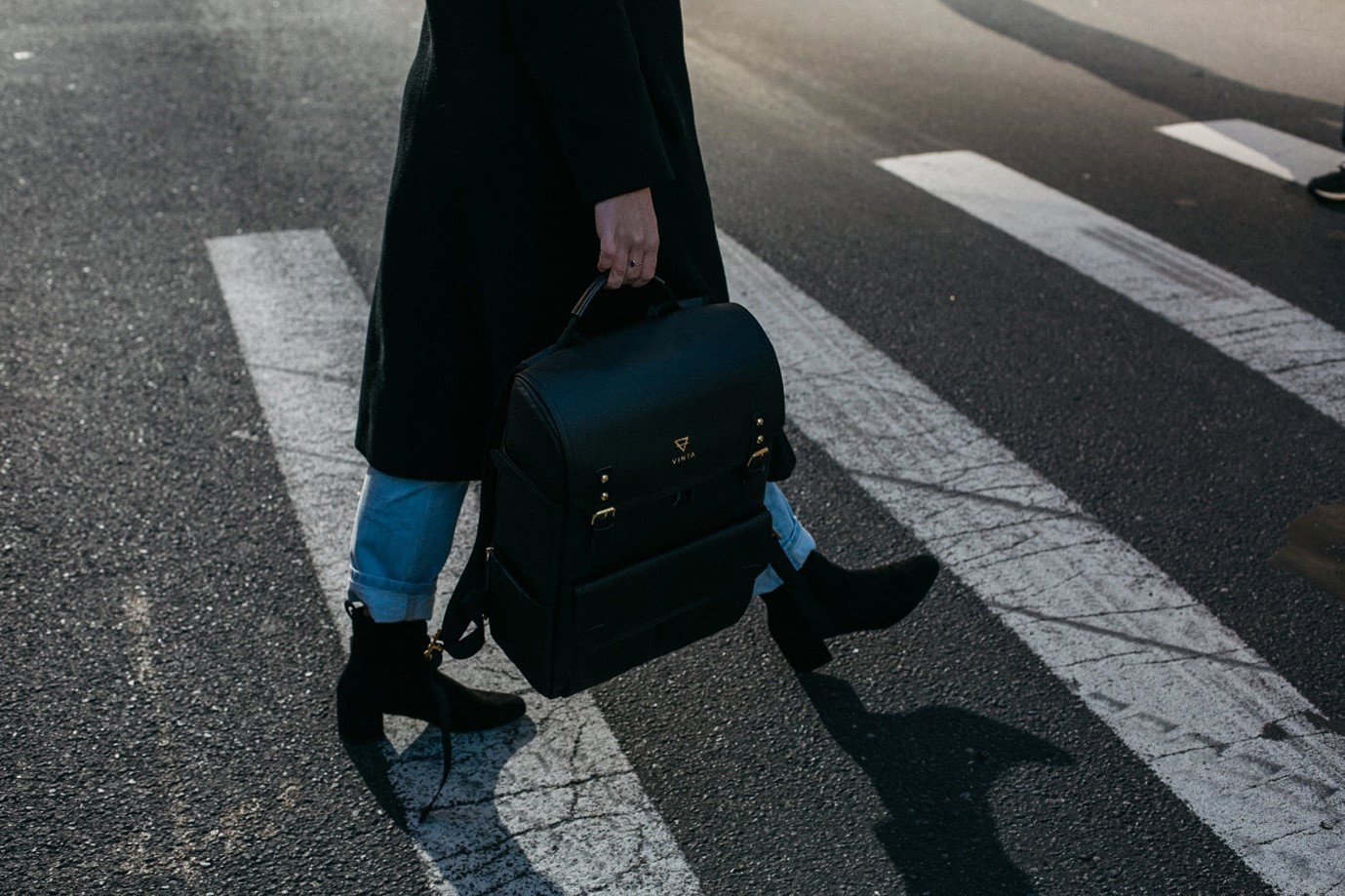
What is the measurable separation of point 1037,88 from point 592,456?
18.9 feet

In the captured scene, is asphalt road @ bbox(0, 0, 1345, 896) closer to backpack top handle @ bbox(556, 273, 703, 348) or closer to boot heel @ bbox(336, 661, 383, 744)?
boot heel @ bbox(336, 661, 383, 744)

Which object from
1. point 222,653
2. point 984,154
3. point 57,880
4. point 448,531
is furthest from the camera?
point 984,154

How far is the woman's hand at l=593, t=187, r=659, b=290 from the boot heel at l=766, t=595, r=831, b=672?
85cm

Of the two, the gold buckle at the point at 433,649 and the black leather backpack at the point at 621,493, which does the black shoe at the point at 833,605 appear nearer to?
the black leather backpack at the point at 621,493

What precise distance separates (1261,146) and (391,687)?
203 inches

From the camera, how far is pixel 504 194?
2172mm

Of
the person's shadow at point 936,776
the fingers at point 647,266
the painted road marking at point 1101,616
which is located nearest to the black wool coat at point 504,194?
the fingers at point 647,266

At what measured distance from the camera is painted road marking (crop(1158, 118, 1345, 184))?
19.5 ft

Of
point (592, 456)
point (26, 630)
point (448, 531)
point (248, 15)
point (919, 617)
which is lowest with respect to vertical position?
point (248, 15)

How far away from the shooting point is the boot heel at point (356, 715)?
255 cm

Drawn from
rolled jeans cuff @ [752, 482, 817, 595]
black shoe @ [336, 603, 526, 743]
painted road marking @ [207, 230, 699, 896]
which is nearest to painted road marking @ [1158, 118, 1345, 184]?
rolled jeans cuff @ [752, 482, 817, 595]

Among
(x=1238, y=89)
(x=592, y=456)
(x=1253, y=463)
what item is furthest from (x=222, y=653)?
(x=1238, y=89)

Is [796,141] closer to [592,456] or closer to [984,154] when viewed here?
[984,154]

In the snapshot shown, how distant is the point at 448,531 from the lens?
96.9 inches
